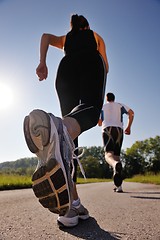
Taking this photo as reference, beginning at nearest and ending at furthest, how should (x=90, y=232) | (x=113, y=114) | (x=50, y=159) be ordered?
(x=50, y=159)
(x=90, y=232)
(x=113, y=114)

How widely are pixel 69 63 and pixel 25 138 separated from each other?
2.84 ft

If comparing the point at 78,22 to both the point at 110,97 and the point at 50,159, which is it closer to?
the point at 50,159

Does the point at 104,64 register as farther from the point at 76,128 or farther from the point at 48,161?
the point at 48,161

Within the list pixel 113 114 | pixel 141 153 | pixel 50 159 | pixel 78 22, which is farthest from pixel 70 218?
pixel 141 153

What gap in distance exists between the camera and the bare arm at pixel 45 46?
1.94 metres

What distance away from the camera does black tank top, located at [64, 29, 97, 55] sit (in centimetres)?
204

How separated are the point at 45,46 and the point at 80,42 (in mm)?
272

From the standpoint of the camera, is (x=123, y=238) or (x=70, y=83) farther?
(x=70, y=83)

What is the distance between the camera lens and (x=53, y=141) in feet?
4.36

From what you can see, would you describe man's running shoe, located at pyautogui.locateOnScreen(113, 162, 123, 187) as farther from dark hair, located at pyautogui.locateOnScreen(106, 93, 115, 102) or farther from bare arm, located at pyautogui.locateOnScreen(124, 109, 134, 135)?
dark hair, located at pyautogui.locateOnScreen(106, 93, 115, 102)

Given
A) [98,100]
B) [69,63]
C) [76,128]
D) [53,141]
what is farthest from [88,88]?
[53,141]

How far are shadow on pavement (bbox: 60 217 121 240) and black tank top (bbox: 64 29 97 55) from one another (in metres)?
1.24

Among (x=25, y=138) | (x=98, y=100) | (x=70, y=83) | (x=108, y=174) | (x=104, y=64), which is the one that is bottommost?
(x=108, y=174)

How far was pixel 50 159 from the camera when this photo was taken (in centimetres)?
129
